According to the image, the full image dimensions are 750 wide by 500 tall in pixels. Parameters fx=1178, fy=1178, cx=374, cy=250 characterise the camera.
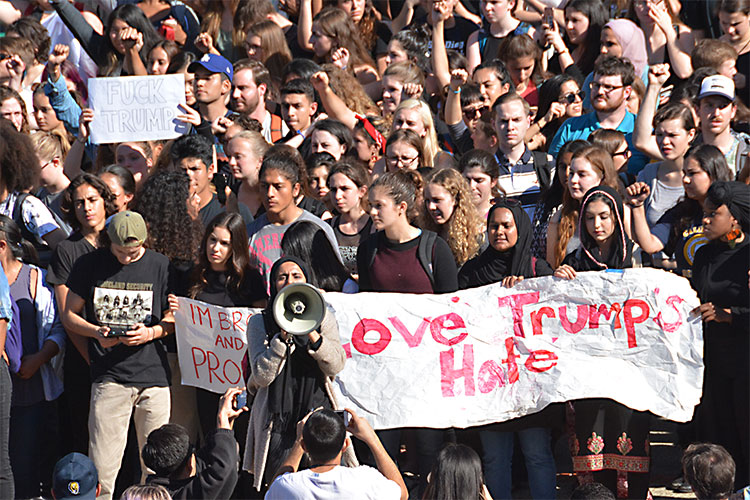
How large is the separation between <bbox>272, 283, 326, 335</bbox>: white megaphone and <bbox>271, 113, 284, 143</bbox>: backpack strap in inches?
156

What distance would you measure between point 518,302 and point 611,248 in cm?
62

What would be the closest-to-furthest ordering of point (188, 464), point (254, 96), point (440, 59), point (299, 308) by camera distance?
point (188, 464) → point (299, 308) → point (254, 96) → point (440, 59)

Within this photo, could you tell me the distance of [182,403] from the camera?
712cm

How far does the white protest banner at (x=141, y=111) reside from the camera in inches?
347

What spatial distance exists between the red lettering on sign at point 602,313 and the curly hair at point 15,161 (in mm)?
3784

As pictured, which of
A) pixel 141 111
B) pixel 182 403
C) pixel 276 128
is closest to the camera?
pixel 182 403

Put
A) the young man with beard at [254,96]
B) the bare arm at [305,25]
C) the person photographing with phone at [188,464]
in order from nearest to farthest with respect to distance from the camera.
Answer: the person photographing with phone at [188,464]
the young man with beard at [254,96]
the bare arm at [305,25]

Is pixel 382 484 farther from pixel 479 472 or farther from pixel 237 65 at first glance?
pixel 237 65

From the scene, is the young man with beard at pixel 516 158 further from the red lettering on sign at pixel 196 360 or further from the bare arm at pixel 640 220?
the red lettering on sign at pixel 196 360

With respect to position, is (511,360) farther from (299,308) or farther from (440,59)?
(440,59)

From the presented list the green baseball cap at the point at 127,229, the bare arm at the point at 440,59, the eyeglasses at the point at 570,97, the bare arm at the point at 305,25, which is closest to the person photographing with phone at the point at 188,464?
the green baseball cap at the point at 127,229

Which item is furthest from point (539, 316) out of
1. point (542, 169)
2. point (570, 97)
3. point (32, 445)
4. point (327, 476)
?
point (32, 445)

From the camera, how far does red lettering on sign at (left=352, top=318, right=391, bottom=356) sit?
6.61 m

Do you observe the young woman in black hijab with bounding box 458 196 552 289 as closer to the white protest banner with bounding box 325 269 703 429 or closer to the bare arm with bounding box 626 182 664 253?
the white protest banner with bounding box 325 269 703 429
